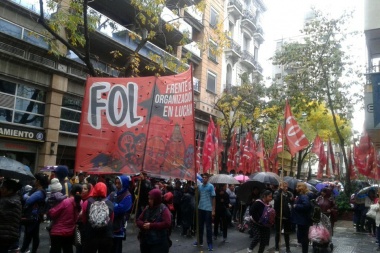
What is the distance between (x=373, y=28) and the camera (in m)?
13.5

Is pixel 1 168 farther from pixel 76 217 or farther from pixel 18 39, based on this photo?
pixel 18 39

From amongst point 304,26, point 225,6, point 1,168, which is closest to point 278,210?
point 1,168

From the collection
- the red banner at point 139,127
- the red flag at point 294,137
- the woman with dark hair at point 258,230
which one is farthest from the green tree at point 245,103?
the red banner at point 139,127

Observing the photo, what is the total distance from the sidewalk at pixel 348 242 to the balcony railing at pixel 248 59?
22.9 m

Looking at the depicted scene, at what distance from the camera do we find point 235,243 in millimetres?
11016

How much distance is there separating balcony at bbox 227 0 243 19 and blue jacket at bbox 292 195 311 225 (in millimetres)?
27525

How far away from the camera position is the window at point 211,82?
101 feet

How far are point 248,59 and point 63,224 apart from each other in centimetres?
3325

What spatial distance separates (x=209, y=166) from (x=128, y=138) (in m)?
8.86

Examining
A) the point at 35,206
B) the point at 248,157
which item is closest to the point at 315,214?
the point at 35,206

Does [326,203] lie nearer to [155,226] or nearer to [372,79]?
[372,79]

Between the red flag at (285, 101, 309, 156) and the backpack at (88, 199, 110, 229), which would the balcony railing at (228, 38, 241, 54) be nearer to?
the red flag at (285, 101, 309, 156)

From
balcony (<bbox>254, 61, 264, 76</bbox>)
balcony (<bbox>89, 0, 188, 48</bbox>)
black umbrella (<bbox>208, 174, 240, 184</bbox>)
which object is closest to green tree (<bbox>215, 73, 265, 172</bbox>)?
balcony (<bbox>89, 0, 188, 48</bbox>)

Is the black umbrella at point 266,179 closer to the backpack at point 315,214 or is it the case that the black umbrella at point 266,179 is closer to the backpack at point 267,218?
the backpack at point 315,214
